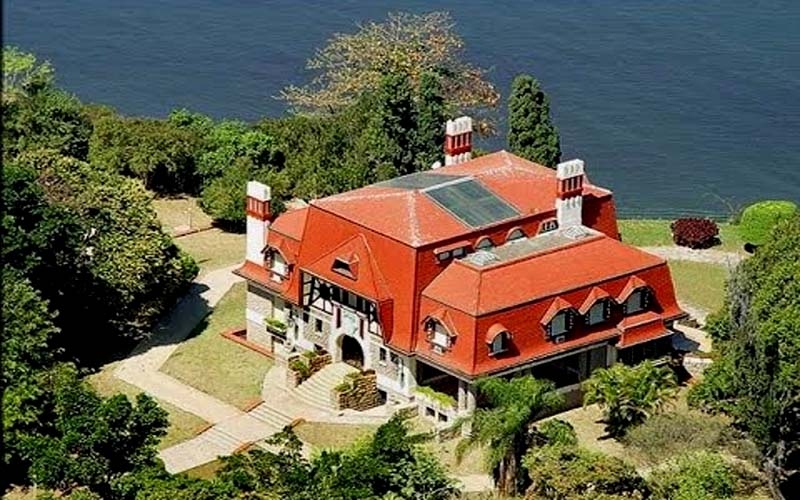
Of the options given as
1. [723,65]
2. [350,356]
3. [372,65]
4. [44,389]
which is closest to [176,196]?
[372,65]

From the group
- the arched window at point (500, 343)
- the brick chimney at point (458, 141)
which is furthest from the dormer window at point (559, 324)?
the brick chimney at point (458, 141)

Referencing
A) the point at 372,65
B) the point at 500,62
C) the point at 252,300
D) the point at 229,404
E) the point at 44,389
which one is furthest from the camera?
the point at 500,62

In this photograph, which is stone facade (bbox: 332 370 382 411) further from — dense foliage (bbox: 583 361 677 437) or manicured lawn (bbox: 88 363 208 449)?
dense foliage (bbox: 583 361 677 437)

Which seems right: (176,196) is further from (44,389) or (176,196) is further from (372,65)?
(44,389)

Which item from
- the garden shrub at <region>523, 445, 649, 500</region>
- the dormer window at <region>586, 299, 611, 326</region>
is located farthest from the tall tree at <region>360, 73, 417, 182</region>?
the garden shrub at <region>523, 445, 649, 500</region>

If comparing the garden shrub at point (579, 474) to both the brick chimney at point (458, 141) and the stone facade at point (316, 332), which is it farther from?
the brick chimney at point (458, 141)
